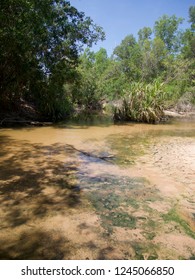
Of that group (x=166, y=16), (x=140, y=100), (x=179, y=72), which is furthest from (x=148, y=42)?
(x=140, y=100)

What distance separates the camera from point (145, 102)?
14625mm

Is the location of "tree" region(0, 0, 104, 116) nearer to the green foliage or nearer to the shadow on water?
the green foliage

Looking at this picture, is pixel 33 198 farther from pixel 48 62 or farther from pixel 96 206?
pixel 48 62

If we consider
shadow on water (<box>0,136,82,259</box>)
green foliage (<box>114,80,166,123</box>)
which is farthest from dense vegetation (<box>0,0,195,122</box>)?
shadow on water (<box>0,136,82,259</box>)

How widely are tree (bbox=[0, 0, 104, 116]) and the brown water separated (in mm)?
6397

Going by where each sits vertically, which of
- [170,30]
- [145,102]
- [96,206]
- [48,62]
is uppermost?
[170,30]

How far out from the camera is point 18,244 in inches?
101

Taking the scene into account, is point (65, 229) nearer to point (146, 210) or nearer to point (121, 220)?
point (121, 220)

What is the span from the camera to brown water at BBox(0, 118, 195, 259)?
2.58 m

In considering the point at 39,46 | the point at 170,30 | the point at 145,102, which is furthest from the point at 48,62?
the point at 170,30

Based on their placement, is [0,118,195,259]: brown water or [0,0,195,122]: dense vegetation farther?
[0,0,195,122]: dense vegetation

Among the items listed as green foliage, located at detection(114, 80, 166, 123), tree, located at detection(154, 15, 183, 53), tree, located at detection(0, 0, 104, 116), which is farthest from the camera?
tree, located at detection(154, 15, 183, 53)

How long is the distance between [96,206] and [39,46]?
35.9 ft

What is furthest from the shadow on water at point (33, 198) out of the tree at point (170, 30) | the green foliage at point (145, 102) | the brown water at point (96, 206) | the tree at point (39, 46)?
the tree at point (170, 30)
